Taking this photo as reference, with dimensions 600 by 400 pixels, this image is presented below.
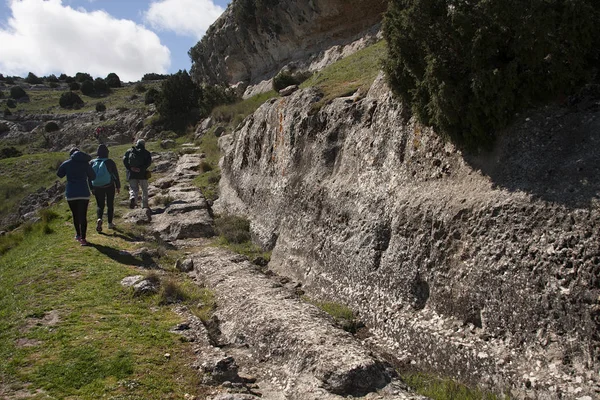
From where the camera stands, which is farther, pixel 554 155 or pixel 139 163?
pixel 139 163

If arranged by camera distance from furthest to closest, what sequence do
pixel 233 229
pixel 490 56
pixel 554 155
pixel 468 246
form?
1. pixel 233 229
2. pixel 490 56
3. pixel 468 246
4. pixel 554 155

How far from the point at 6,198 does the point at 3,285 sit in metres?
23.4

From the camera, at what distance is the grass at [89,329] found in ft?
19.0

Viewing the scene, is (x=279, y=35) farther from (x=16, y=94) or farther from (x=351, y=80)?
(x=16, y=94)

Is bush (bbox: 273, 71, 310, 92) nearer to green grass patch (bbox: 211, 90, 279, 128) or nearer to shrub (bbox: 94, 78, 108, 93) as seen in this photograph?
green grass patch (bbox: 211, 90, 279, 128)

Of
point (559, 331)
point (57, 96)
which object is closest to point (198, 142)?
point (559, 331)

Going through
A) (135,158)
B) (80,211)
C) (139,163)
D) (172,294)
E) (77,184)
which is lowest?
(172,294)

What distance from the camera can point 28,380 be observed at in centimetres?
575

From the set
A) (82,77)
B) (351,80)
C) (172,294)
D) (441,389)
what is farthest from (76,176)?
(82,77)

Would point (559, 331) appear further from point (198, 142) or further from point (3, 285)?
point (198, 142)

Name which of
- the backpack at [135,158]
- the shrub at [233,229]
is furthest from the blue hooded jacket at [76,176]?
the backpack at [135,158]

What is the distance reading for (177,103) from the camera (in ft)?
138

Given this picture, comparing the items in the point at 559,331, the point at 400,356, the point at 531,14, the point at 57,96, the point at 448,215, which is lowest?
the point at 400,356

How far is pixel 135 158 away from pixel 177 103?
26.7m
